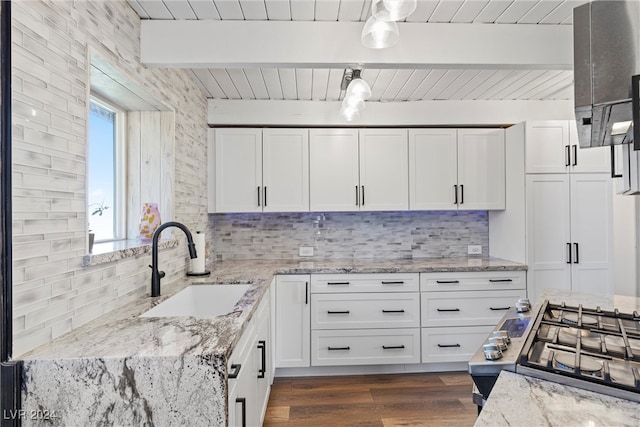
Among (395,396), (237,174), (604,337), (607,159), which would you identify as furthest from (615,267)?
Answer: (237,174)

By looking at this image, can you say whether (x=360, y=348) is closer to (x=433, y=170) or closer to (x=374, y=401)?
(x=374, y=401)

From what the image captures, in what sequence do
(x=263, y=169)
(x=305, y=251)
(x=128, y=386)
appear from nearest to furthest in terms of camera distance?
(x=128, y=386), (x=263, y=169), (x=305, y=251)

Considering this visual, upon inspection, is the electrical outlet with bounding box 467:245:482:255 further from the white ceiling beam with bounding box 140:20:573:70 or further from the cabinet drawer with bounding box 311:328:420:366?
the white ceiling beam with bounding box 140:20:573:70

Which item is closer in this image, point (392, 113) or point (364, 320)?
point (364, 320)

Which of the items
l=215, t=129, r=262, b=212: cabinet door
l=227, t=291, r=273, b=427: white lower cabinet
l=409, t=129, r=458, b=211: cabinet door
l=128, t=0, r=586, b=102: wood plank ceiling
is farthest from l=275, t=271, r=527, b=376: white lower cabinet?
l=128, t=0, r=586, b=102: wood plank ceiling

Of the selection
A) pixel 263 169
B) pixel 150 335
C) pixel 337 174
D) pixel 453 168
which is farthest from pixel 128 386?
pixel 453 168

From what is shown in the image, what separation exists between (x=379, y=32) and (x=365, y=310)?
2082 mm

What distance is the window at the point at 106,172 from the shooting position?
1.82 m

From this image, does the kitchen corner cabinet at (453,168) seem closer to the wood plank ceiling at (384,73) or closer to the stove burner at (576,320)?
the wood plank ceiling at (384,73)

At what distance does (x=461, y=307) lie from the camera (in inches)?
111

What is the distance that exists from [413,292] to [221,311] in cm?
158

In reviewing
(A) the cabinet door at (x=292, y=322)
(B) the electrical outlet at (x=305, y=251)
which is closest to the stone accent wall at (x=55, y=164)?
(A) the cabinet door at (x=292, y=322)

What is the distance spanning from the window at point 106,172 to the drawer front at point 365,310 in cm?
156

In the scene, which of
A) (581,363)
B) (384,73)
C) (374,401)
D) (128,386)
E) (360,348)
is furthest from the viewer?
(360,348)
